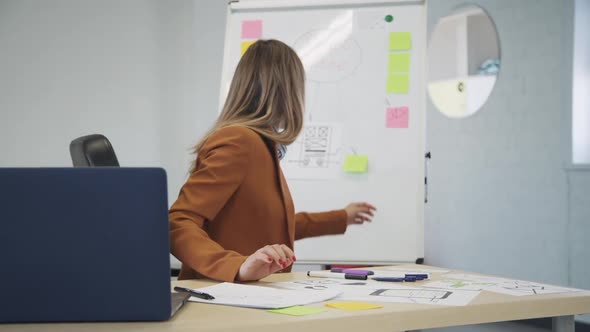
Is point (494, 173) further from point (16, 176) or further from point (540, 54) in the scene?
point (16, 176)

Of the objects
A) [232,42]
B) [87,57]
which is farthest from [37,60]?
[232,42]

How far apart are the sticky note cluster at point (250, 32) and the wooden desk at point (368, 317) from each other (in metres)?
2.04

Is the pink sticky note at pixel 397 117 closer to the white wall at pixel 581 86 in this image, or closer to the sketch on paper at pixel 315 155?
the sketch on paper at pixel 315 155

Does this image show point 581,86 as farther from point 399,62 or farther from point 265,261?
point 265,261

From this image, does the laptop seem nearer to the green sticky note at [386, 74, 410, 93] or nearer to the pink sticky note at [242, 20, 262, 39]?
the green sticky note at [386, 74, 410, 93]

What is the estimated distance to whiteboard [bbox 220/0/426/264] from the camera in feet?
8.70

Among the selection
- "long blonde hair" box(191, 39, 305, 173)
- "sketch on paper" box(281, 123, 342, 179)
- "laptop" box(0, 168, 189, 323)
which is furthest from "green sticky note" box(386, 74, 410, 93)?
"laptop" box(0, 168, 189, 323)

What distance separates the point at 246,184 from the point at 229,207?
7 cm

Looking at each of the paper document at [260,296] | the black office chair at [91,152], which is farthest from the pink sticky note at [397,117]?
the paper document at [260,296]

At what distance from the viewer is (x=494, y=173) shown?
12.5ft

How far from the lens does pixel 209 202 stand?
1313 mm

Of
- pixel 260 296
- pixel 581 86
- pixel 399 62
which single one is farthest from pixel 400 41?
pixel 260 296

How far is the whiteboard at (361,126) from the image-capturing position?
2652 mm

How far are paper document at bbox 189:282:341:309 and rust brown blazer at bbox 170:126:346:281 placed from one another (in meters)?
0.11
